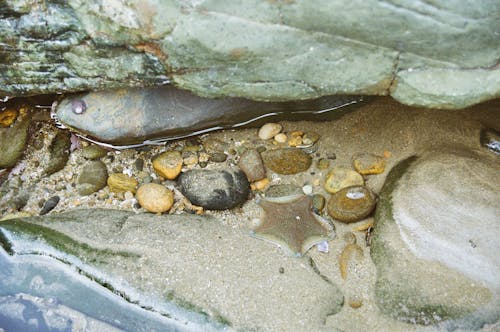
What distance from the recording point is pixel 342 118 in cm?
372

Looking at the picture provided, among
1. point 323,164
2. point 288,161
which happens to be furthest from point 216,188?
point 323,164

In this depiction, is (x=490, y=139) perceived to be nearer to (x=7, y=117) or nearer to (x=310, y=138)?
(x=310, y=138)

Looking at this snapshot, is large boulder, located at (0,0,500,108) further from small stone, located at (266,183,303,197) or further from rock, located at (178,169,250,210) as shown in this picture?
small stone, located at (266,183,303,197)

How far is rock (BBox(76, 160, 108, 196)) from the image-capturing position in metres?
3.66

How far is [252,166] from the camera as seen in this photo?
Answer: 11.9 feet

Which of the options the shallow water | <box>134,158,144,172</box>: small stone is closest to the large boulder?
<box>134,158,144,172</box>: small stone

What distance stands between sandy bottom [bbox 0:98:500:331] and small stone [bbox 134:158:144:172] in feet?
0.10

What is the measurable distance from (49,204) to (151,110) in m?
1.01

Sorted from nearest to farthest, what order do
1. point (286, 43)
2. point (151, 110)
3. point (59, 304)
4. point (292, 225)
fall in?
point (286, 43)
point (59, 304)
point (292, 225)
point (151, 110)

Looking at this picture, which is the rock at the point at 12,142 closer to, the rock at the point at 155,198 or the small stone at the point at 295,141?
the rock at the point at 155,198

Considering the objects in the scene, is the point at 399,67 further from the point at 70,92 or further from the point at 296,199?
the point at 70,92

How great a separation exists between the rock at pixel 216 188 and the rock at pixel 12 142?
1.29 meters

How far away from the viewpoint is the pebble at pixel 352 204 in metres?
3.33

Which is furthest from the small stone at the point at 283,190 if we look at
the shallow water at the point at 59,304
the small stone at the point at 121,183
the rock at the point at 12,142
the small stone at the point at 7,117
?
the small stone at the point at 7,117
